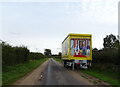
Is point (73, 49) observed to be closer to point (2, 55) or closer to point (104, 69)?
point (104, 69)

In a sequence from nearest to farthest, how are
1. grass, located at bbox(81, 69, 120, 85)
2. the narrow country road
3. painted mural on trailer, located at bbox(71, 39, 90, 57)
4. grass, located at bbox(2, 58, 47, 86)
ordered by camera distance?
the narrow country road, grass, located at bbox(2, 58, 47, 86), grass, located at bbox(81, 69, 120, 85), painted mural on trailer, located at bbox(71, 39, 90, 57)

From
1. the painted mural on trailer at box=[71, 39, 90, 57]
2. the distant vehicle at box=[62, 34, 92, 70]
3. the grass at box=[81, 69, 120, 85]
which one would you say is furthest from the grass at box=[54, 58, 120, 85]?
the painted mural on trailer at box=[71, 39, 90, 57]

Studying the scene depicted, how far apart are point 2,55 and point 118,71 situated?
11.1 metres

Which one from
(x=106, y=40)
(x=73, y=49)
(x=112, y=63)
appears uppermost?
(x=106, y=40)

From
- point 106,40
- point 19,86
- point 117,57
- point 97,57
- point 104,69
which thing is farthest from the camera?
point 106,40

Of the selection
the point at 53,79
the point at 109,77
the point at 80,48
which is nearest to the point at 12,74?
the point at 53,79

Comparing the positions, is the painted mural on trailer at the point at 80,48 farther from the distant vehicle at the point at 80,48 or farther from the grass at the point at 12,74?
the grass at the point at 12,74

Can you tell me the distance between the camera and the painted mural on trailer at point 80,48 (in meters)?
22.9

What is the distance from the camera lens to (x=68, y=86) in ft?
37.3

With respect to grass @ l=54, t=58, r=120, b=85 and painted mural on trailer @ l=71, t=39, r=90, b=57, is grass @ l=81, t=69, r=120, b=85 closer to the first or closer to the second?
grass @ l=54, t=58, r=120, b=85

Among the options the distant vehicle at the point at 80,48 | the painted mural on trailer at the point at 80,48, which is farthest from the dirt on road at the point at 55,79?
the painted mural on trailer at the point at 80,48

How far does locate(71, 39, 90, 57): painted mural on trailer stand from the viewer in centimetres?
2286

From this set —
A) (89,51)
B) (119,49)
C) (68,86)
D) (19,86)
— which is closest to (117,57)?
(119,49)

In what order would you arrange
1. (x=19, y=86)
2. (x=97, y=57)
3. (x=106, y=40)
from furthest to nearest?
(x=106, y=40) < (x=97, y=57) < (x=19, y=86)
